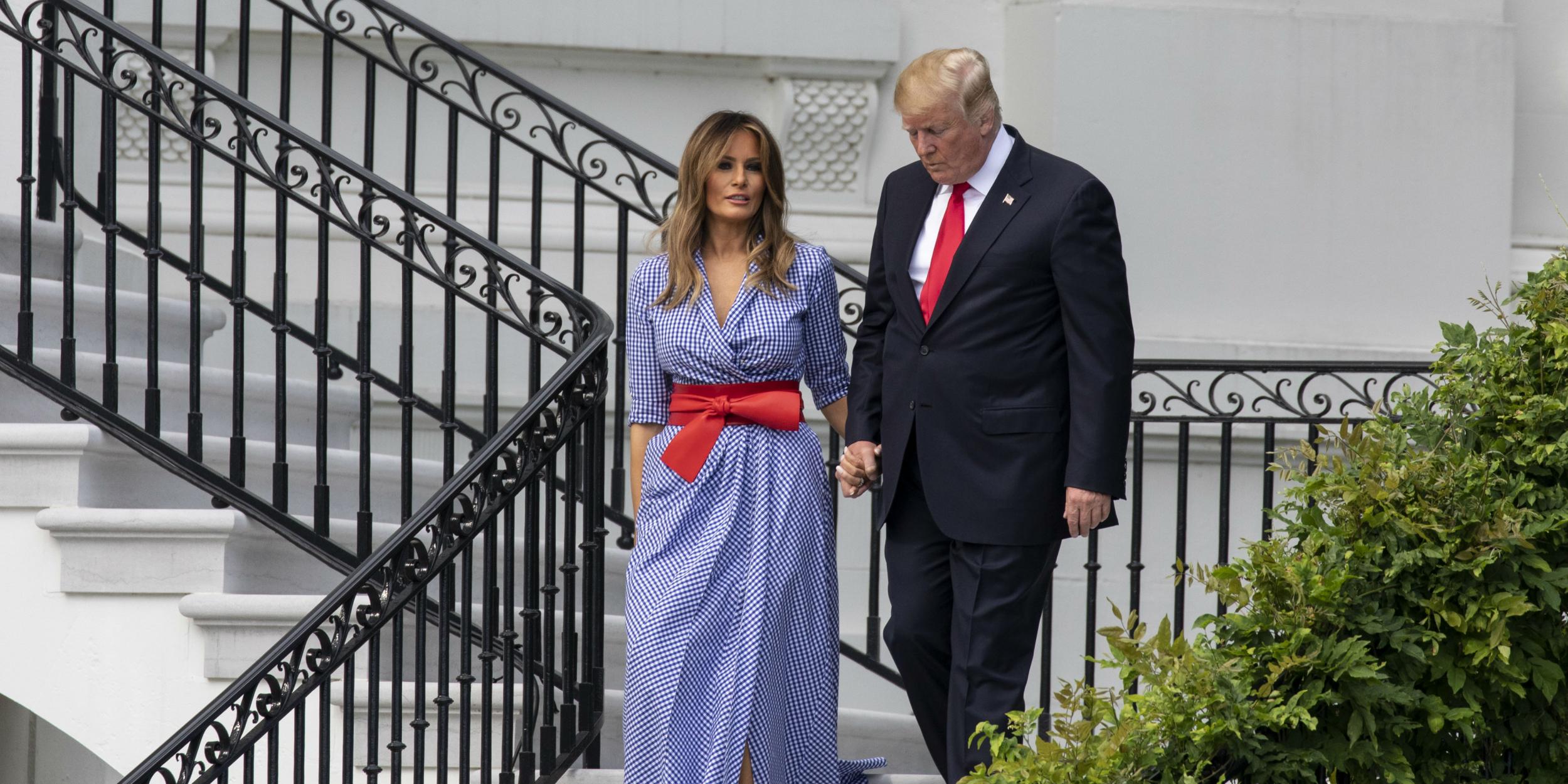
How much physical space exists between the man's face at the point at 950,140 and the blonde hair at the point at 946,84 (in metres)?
0.01

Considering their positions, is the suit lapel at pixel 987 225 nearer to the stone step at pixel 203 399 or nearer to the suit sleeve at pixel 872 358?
the suit sleeve at pixel 872 358

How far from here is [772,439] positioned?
3701 mm

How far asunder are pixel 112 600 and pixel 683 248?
6.14ft

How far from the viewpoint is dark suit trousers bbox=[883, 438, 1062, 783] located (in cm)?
338

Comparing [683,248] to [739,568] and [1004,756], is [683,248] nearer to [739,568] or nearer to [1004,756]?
[739,568]

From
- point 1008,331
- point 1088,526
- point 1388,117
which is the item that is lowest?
point 1088,526

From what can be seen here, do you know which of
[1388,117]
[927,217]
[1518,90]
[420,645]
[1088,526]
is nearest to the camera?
[1088,526]

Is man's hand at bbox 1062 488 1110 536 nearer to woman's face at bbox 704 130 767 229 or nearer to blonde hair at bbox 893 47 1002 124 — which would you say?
blonde hair at bbox 893 47 1002 124

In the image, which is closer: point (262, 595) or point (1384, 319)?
point (262, 595)

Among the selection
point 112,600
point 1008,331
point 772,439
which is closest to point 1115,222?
point 1008,331

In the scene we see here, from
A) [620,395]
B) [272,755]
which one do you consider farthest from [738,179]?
[620,395]

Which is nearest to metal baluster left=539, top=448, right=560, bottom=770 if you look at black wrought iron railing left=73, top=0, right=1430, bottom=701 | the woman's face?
the woman's face

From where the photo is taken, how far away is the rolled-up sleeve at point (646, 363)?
375 cm

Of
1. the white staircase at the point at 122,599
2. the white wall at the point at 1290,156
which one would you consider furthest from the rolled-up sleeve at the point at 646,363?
the white wall at the point at 1290,156
